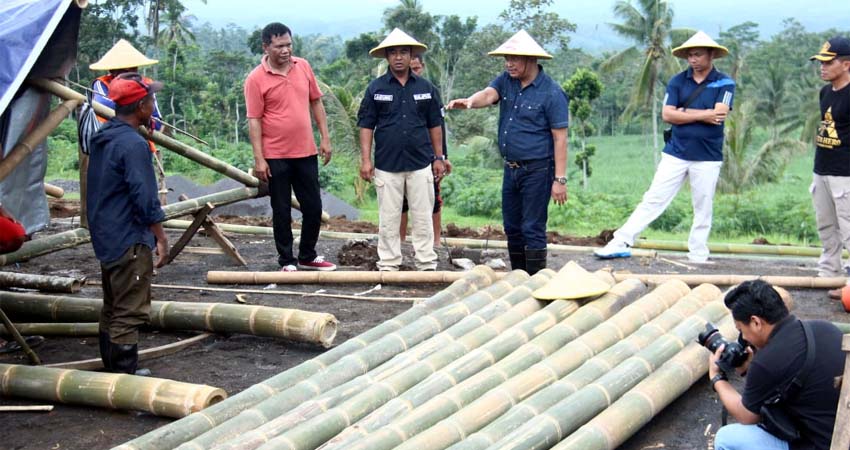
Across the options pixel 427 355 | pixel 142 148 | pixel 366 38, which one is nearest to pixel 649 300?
pixel 427 355

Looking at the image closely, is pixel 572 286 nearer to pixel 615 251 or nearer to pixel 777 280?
pixel 777 280

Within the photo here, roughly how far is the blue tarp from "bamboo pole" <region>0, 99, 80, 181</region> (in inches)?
15.0

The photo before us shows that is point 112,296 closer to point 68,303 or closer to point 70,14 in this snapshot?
point 68,303

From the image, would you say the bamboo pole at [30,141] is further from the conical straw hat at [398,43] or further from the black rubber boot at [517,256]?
the black rubber boot at [517,256]

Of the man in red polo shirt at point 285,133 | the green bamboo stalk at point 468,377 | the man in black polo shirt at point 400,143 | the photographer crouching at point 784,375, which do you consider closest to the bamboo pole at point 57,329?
the man in red polo shirt at point 285,133

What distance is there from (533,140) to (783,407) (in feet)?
12.3

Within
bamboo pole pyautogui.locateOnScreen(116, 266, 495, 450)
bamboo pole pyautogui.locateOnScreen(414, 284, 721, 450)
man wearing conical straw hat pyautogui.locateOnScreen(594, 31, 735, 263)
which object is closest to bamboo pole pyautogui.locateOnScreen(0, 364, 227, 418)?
bamboo pole pyautogui.locateOnScreen(116, 266, 495, 450)

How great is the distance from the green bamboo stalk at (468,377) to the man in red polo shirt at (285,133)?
113 inches

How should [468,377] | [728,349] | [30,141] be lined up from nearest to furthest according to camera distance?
1. [728,349]
2. [468,377]
3. [30,141]

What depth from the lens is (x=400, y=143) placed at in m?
7.86

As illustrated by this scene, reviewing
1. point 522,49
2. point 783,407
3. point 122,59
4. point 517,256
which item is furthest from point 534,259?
point 122,59

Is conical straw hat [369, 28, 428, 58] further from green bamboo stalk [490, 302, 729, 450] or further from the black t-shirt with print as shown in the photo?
green bamboo stalk [490, 302, 729, 450]

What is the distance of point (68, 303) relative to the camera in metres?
6.47

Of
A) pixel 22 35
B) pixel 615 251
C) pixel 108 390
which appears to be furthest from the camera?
pixel 615 251
